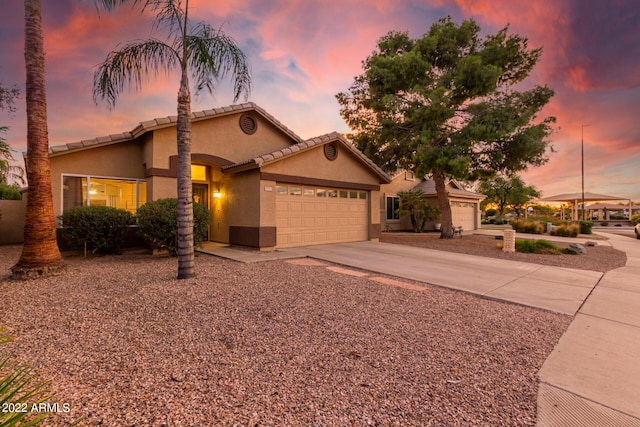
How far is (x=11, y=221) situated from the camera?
11.7m

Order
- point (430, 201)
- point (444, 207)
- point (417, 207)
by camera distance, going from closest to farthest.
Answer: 1. point (444, 207)
2. point (417, 207)
3. point (430, 201)

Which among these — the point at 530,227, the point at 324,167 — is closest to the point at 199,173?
the point at 324,167

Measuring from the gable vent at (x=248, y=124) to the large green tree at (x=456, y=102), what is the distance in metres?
6.36

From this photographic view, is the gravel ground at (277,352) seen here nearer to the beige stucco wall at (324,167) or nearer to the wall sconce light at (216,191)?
the beige stucco wall at (324,167)

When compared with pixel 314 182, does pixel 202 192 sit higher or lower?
lower

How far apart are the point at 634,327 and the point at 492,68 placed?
40.9ft

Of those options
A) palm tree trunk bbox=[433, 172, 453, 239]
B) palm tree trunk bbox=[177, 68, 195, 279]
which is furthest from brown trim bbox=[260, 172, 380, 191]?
palm tree trunk bbox=[433, 172, 453, 239]

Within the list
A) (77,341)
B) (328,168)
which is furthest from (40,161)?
(328,168)

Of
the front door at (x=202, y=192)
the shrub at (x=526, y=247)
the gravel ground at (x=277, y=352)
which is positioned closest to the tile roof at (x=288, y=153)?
the front door at (x=202, y=192)

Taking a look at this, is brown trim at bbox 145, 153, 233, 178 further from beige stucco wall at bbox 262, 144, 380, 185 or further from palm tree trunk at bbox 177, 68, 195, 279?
palm tree trunk at bbox 177, 68, 195, 279

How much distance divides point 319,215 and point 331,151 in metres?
2.71

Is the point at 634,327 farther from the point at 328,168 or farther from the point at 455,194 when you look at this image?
the point at 455,194

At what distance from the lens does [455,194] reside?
71.4ft

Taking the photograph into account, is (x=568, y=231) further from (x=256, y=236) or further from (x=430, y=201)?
(x=256, y=236)
